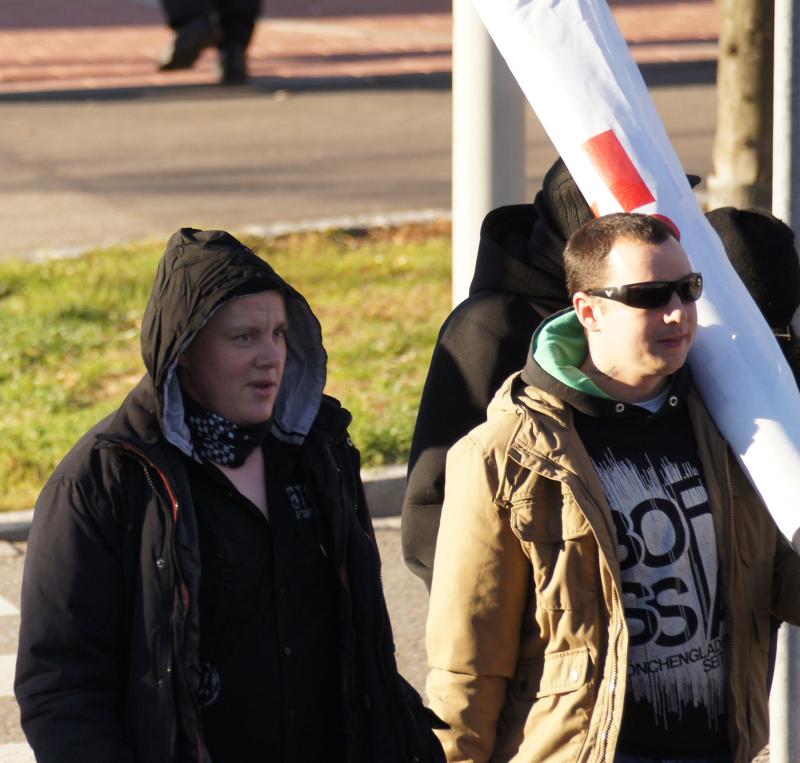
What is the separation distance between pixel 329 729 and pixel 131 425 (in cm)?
69

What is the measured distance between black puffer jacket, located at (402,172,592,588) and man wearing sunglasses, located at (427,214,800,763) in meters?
0.50

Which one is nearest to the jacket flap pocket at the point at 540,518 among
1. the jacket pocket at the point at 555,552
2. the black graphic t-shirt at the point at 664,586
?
the jacket pocket at the point at 555,552

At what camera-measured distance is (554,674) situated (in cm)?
323

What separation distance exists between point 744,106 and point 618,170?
11.7 feet

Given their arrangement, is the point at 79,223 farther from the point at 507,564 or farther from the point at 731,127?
the point at 507,564

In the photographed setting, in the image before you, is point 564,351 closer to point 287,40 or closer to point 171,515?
point 171,515

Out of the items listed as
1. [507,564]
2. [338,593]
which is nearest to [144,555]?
[338,593]

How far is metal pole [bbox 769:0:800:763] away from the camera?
3945mm

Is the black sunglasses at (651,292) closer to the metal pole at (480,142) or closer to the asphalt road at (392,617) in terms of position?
the asphalt road at (392,617)

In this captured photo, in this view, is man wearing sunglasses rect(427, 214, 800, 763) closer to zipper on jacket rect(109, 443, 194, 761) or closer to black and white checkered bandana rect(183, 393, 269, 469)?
black and white checkered bandana rect(183, 393, 269, 469)

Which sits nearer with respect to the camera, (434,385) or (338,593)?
(338,593)

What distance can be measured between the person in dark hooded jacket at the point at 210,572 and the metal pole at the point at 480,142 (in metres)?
3.36

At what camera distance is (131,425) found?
9.91 ft

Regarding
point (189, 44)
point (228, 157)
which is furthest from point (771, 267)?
point (189, 44)
